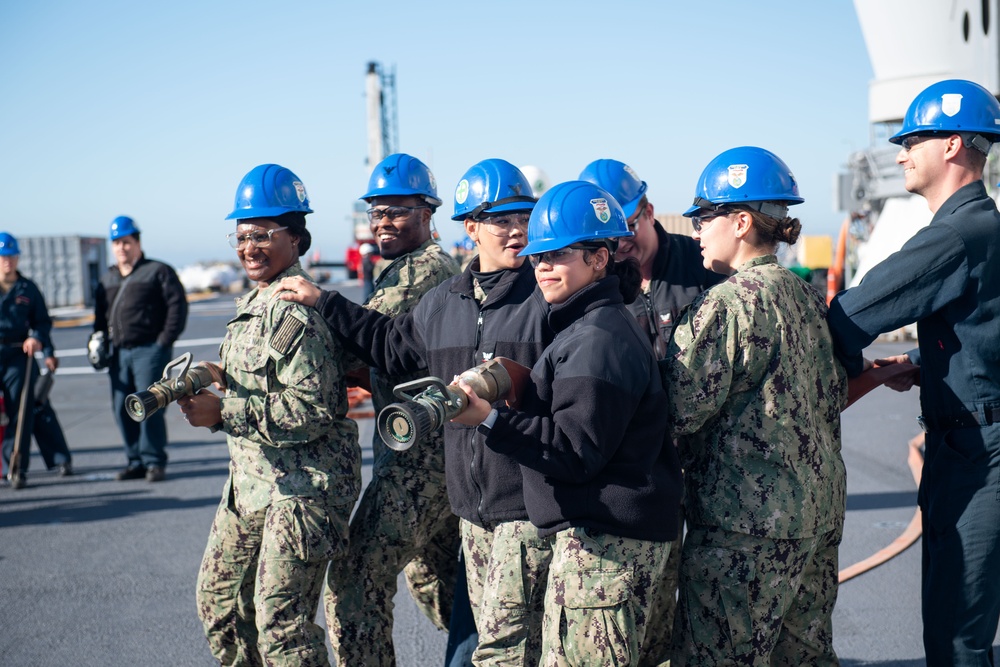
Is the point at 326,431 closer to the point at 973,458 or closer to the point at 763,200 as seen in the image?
the point at 763,200

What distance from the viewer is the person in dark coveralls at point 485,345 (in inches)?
120

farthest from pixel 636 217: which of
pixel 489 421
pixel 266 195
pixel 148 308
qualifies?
pixel 148 308

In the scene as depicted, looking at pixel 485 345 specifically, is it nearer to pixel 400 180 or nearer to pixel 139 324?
pixel 400 180

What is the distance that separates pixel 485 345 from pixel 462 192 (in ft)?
2.43

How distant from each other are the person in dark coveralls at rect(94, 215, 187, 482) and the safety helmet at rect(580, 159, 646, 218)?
5.13 m

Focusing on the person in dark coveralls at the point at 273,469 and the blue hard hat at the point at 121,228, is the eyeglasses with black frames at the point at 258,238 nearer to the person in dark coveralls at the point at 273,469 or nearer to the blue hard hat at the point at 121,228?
the person in dark coveralls at the point at 273,469

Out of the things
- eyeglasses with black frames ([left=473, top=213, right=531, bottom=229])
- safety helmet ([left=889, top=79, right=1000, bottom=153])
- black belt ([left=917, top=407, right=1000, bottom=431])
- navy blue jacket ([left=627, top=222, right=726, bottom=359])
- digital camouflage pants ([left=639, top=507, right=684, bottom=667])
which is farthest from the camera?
navy blue jacket ([left=627, top=222, right=726, bottom=359])

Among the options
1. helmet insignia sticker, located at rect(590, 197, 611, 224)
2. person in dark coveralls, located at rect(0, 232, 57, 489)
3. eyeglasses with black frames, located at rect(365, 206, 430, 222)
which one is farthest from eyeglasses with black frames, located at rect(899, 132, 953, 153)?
person in dark coveralls, located at rect(0, 232, 57, 489)

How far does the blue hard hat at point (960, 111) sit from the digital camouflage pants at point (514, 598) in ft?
6.39

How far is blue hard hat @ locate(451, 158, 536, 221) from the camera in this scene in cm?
357

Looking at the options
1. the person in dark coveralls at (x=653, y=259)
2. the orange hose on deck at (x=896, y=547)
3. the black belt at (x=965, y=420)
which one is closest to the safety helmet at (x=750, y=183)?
the black belt at (x=965, y=420)

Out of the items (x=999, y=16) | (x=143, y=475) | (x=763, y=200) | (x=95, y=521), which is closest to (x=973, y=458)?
(x=763, y=200)

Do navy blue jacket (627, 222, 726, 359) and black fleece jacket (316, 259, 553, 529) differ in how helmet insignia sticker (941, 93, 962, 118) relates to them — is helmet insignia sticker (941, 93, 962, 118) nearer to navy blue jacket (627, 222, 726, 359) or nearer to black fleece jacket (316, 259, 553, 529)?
navy blue jacket (627, 222, 726, 359)

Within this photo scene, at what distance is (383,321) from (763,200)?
1.59 meters
